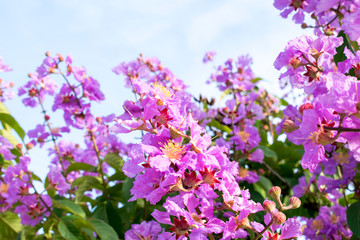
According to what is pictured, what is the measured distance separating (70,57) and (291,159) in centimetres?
178

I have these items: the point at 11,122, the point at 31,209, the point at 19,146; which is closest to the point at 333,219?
the point at 31,209

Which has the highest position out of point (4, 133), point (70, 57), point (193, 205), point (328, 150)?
point (70, 57)

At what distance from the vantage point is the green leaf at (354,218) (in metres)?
1.45

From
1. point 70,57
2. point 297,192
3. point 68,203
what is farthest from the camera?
point 70,57

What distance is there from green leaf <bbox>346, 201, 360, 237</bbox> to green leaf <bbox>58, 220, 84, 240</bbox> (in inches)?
50.1

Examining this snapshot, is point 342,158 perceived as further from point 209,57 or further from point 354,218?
point 209,57

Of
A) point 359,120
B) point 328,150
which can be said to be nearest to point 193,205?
point 359,120

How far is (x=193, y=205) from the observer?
1.07 meters

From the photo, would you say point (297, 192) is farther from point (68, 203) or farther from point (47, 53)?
point (47, 53)

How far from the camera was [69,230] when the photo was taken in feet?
6.59

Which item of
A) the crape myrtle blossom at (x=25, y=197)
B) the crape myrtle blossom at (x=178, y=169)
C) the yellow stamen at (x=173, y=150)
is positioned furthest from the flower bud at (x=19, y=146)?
the yellow stamen at (x=173, y=150)

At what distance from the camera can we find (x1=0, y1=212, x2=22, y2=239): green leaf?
253 cm

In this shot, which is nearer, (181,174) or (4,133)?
(181,174)

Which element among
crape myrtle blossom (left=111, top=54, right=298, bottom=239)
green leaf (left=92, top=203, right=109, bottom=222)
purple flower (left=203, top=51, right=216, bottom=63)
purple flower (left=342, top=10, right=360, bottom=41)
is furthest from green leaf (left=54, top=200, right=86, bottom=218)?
purple flower (left=203, top=51, right=216, bottom=63)
